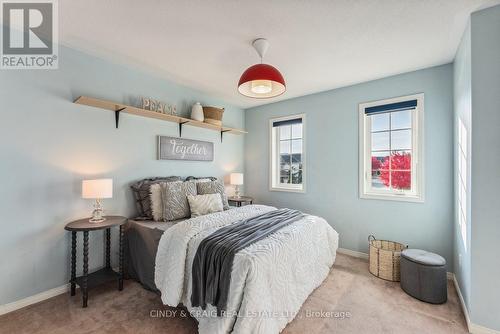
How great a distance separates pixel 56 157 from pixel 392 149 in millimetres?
4074

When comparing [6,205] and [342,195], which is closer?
[6,205]

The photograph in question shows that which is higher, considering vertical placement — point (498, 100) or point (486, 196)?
point (498, 100)

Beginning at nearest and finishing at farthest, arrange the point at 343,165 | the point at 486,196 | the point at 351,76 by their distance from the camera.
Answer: the point at 486,196
the point at 351,76
the point at 343,165

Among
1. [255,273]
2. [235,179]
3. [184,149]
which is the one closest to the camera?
[255,273]

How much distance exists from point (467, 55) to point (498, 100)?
1.70 feet

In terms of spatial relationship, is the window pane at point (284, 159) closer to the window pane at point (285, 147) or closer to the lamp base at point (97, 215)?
the window pane at point (285, 147)

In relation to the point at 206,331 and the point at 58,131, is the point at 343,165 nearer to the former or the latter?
the point at 206,331

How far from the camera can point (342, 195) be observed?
3455 millimetres

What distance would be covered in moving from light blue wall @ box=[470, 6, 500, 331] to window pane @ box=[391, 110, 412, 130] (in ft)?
4.13

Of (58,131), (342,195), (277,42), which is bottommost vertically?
(342,195)

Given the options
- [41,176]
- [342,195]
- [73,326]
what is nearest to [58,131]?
[41,176]

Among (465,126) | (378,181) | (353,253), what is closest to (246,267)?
(465,126)

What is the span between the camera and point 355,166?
3332 mm

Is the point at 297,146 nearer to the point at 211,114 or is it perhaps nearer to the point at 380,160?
the point at 380,160
